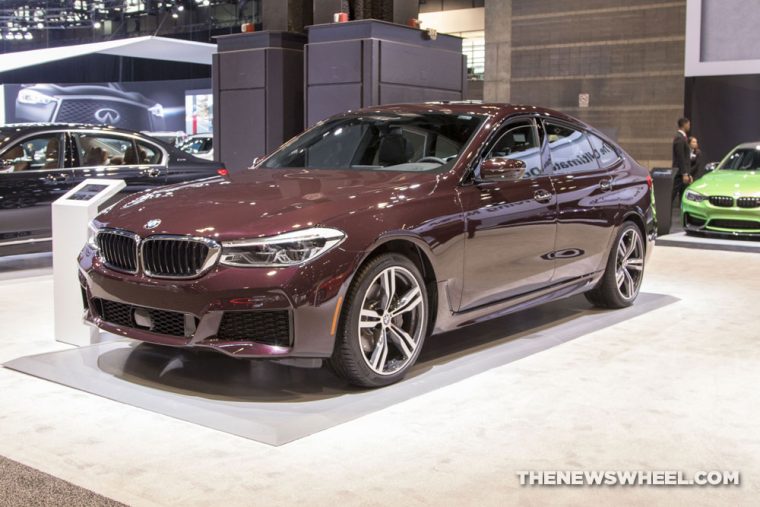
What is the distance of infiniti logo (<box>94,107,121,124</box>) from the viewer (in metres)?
27.0

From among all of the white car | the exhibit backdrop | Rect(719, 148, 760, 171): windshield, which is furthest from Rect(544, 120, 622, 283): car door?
the exhibit backdrop

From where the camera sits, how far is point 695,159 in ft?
47.2

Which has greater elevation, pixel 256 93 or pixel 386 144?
pixel 256 93

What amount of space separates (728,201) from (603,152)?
5.20 metres

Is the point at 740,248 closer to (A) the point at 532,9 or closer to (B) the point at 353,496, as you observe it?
(B) the point at 353,496

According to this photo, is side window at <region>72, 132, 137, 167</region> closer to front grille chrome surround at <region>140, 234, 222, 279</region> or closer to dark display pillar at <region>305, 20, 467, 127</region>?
dark display pillar at <region>305, 20, 467, 127</region>

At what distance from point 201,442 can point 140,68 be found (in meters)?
30.2

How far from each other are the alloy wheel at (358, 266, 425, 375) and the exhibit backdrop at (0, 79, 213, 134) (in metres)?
22.9

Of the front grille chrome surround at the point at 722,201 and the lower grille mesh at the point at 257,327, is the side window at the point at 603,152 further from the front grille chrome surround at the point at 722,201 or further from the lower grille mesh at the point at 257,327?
the front grille chrome surround at the point at 722,201

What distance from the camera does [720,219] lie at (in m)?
11.2

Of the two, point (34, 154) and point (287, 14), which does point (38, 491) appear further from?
point (287, 14)

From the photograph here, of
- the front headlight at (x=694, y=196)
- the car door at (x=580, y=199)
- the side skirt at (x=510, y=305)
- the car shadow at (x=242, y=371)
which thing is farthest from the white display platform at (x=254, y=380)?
the front headlight at (x=694, y=196)

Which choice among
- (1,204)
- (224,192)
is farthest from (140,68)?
(224,192)

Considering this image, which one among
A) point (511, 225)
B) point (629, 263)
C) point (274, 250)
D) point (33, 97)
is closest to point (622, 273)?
point (629, 263)
